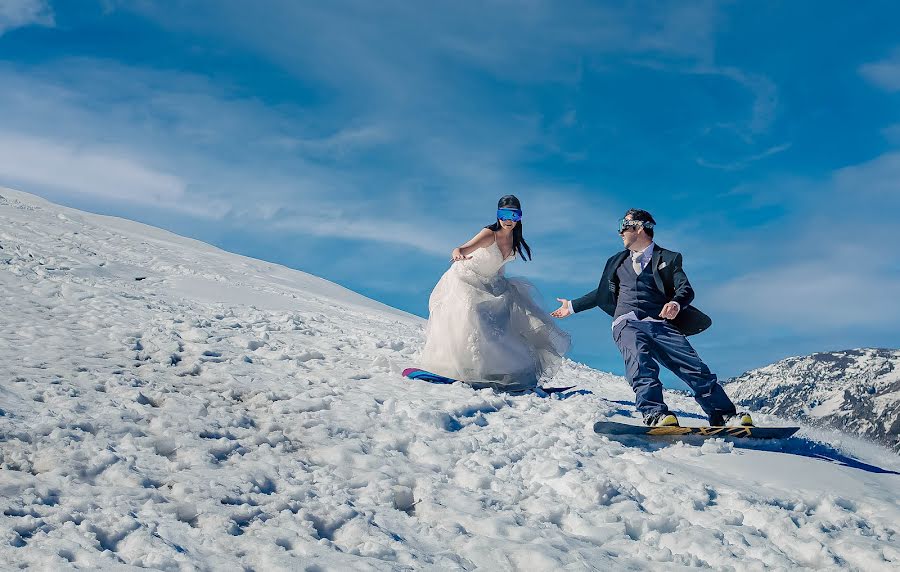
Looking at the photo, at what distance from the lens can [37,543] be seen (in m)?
3.30

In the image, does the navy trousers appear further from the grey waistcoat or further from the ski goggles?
the ski goggles

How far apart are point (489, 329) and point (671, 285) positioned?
1920 mm

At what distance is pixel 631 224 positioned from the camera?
6.94 m

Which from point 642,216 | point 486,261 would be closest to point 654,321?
point 642,216

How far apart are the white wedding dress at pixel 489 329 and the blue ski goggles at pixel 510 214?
13.1 inches

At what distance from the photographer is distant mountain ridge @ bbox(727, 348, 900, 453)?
6756 centimetres

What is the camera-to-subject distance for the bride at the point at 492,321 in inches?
298

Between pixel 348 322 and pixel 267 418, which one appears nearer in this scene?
pixel 267 418

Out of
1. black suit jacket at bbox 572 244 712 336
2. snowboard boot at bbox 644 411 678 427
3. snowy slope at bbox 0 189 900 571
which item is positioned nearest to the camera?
snowy slope at bbox 0 189 900 571

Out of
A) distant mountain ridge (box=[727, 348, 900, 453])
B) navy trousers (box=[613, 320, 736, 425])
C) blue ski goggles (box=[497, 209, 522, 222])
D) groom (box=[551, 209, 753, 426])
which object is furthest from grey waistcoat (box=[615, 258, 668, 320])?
distant mountain ridge (box=[727, 348, 900, 453])

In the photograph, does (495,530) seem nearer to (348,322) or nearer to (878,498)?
(878,498)

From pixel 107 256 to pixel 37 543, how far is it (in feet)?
41.0

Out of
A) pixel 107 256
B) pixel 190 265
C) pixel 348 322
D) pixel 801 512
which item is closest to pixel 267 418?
pixel 801 512

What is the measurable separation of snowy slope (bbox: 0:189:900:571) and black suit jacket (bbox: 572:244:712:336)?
111cm
